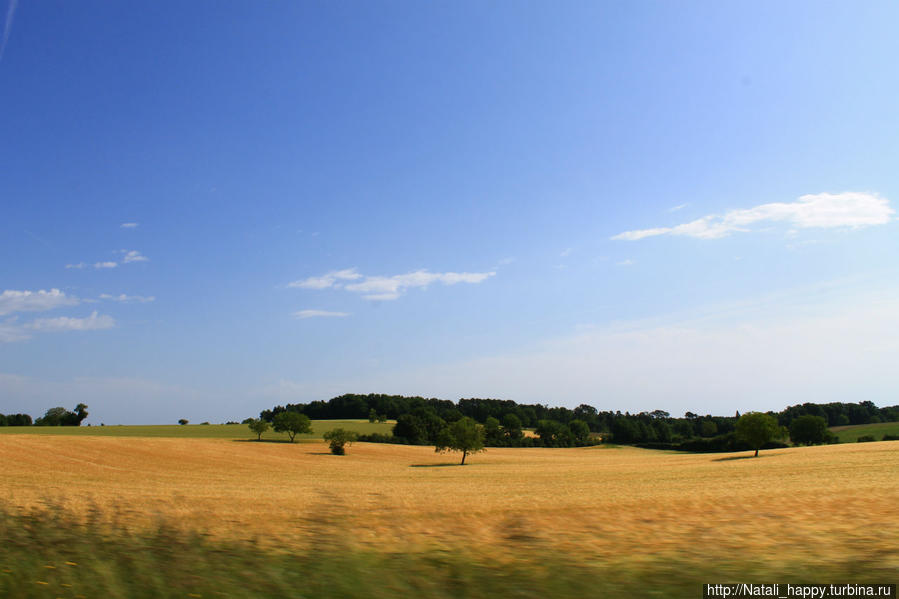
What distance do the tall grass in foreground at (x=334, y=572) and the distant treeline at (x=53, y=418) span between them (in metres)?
138

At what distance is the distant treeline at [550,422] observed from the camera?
102500 mm

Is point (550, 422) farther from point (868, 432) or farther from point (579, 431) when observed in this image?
point (868, 432)

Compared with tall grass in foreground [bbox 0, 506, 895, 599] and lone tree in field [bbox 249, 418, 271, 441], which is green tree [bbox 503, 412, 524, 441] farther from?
tall grass in foreground [bbox 0, 506, 895, 599]

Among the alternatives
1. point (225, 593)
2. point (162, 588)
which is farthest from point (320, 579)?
point (162, 588)

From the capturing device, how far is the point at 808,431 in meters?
76.5

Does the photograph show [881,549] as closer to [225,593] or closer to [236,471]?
[225,593]

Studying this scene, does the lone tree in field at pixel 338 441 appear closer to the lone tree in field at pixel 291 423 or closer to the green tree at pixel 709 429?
the lone tree in field at pixel 291 423

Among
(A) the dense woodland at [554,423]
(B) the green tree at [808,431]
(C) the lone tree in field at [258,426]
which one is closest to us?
(B) the green tree at [808,431]

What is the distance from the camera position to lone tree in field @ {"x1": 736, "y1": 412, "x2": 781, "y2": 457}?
6494cm

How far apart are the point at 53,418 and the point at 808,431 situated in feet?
503

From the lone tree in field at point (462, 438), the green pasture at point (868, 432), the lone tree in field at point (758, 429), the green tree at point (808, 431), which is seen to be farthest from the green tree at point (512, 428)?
the green pasture at point (868, 432)

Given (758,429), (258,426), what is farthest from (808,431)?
(258,426)

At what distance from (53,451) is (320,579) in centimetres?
6228

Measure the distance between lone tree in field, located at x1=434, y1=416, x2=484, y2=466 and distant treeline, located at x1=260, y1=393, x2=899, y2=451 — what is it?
96.7 inches
